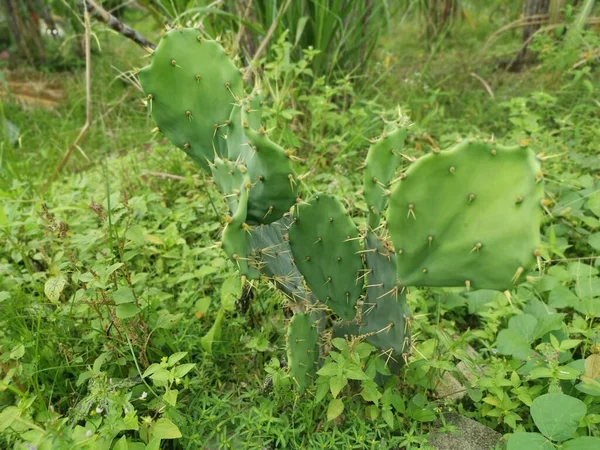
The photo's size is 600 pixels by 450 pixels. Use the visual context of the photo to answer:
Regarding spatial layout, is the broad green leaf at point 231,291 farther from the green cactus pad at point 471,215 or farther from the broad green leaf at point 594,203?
the broad green leaf at point 594,203

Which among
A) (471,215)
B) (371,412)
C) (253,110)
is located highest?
(253,110)

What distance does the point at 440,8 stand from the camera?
15.3 feet

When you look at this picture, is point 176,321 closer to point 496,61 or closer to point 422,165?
point 422,165

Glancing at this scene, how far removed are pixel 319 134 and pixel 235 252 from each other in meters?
1.79

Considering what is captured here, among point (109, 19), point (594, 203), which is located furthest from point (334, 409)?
point (109, 19)

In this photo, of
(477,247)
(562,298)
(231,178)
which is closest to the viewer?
(477,247)

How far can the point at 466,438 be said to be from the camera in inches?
53.5

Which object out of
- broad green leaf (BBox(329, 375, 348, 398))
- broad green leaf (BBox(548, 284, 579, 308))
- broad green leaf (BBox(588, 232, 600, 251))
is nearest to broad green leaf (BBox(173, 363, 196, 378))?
broad green leaf (BBox(329, 375, 348, 398))

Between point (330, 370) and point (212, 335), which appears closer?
point (330, 370)

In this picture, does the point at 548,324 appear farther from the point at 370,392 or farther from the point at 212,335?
the point at 212,335

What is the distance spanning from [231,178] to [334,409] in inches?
25.6

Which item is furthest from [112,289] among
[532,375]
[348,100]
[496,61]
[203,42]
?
[496,61]

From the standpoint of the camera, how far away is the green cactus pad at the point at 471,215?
3.13ft

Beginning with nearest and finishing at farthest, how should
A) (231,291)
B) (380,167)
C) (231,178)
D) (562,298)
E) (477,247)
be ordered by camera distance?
(477,247), (231,178), (380,167), (231,291), (562,298)
